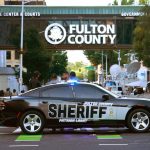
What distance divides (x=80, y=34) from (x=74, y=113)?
131ft

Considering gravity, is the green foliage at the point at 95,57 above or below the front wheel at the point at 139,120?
above

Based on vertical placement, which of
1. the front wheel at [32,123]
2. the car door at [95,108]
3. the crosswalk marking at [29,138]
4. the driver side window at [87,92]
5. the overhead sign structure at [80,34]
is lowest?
the crosswalk marking at [29,138]

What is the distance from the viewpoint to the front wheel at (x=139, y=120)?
50.8ft

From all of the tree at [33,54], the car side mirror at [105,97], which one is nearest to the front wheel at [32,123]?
the car side mirror at [105,97]

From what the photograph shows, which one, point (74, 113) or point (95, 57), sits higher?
point (95, 57)

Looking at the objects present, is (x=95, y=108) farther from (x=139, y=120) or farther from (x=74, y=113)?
(x=139, y=120)

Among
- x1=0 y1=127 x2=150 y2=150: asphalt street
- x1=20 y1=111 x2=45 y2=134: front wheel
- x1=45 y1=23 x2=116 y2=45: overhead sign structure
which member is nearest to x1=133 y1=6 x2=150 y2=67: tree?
x1=0 y1=127 x2=150 y2=150: asphalt street

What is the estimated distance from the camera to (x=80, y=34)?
180ft

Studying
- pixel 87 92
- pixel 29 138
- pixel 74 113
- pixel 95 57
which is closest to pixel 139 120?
pixel 87 92

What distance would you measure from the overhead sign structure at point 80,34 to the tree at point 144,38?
2218 cm

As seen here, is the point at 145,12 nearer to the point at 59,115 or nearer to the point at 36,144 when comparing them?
the point at 59,115

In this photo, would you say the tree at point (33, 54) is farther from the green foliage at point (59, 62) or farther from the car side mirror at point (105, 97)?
the green foliage at point (59, 62)

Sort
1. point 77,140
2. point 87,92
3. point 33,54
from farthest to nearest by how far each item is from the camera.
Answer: point 33,54, point 87,92, point 77,140

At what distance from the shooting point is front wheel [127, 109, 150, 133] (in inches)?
609
